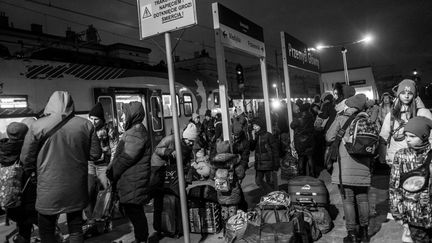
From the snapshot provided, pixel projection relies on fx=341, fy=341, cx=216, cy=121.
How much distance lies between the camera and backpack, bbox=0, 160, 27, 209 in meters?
3.98

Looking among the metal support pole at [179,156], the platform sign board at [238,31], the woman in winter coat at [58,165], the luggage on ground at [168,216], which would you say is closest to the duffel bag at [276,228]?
the metal support pole at [179,156]

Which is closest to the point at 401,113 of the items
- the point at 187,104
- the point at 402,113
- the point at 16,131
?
the point at 402,113

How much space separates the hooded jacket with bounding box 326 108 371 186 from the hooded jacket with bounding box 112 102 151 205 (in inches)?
89.1

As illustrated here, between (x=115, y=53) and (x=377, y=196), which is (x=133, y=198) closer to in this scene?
(x=377, y=196)

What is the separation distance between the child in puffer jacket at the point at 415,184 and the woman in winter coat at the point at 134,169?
268 centimetres

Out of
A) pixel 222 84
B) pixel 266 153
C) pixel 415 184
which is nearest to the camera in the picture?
pixel 415 184

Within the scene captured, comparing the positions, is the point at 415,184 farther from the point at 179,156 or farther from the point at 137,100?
the point at 137,100

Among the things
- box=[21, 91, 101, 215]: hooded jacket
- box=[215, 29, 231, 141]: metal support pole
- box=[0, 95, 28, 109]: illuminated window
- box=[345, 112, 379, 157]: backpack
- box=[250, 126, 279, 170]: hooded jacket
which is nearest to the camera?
box=[21, 91, 101, 215]: hooded jacket

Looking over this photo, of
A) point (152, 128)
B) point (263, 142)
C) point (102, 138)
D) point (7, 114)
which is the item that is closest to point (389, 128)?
point (263, 142)

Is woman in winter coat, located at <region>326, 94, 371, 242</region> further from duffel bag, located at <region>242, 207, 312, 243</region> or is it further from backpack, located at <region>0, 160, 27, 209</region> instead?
backpack, located at <region>0, 160, 27, 209</region>

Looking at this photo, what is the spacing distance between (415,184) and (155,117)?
8373 millimetres

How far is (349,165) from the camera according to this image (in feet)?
12.7

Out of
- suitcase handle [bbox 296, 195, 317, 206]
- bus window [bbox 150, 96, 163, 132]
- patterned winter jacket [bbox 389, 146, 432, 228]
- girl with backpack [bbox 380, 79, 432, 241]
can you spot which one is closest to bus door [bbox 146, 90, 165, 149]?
bus window [bbox 150, 96, 163, 132]

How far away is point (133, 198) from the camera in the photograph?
4023 mm
